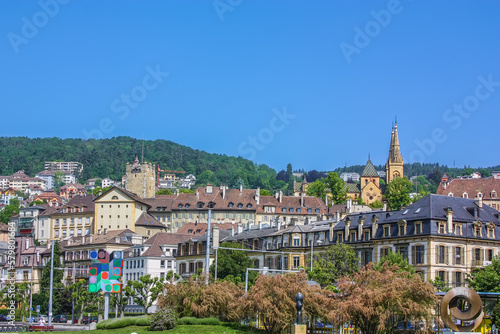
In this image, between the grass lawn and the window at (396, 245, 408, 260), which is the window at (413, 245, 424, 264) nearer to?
the window at (396, 245, 408, 260)

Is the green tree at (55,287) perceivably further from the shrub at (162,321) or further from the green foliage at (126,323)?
the shrub at (162,321)

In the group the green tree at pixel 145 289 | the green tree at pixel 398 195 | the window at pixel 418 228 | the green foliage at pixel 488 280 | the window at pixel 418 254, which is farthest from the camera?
the green tree at pixel 398 195

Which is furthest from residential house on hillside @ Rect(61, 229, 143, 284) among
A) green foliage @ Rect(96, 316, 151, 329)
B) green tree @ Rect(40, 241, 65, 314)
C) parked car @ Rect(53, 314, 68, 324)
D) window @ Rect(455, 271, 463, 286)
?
green foliage @ Rect(96, 316, 151, 329)

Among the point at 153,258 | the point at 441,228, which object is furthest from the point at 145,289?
the point at 441,228

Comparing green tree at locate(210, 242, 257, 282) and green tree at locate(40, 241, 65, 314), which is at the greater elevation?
green tree at locate(210, 242, 257, 282)

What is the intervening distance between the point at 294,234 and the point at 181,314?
43.2 meters

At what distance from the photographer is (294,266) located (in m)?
102

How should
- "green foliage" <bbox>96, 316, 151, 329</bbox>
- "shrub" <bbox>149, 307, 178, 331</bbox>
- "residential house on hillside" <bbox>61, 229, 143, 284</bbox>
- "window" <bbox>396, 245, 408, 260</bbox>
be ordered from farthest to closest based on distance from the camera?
"residential house on hillside" <bbox>61, 229, 143, 284</bbox>
"window" <bbox>396, 245, 408, 260</bbox>
"green foliage" <bbox>96, 316, 151, 329</bbox>
"shrub" <bbox>149, 307, 178, 331</bbox>

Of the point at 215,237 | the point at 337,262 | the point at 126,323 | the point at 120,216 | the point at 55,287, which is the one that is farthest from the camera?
the point at 120,216

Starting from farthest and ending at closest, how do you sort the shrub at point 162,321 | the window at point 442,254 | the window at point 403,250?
the window at point 403,250
the window at point 442,254
the shrub at point 162,321

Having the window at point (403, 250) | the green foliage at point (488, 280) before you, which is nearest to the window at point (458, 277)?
the window at point (403, 250)

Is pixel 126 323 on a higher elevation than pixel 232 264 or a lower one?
lower

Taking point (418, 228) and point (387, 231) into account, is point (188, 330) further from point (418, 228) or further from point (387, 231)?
point (387, 231)

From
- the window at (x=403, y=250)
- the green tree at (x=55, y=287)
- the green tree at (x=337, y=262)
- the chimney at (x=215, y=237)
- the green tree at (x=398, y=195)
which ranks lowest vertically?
the green tree at (x=55, y=287)
